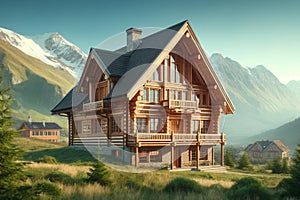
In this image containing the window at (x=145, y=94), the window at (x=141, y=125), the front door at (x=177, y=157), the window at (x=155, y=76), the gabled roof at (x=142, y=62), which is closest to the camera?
the gabled roof at (x=142, y=62)

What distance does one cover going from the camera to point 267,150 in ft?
315

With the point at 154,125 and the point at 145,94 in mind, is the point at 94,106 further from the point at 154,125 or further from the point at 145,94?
the point at 154,125

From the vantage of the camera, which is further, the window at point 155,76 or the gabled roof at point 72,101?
the gabled roof at point 72,101

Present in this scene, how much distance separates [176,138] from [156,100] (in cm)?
382

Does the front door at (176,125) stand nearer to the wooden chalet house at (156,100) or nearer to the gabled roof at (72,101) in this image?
the wooden chalet house at (156,100)

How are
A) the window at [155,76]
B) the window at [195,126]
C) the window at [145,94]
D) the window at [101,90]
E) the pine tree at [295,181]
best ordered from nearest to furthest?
1. the pine tree at [295,181]
2. the window at [145,94]
3. the window at [155,76]
4. the window at [101,90]
5. the window at [195,126]

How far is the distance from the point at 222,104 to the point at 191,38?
822 cm

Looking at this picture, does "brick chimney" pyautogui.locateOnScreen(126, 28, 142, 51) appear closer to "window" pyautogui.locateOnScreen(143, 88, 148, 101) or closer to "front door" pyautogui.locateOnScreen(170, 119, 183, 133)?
"window" pyautogui.locateOnScreen(143, 88, 148, 101)

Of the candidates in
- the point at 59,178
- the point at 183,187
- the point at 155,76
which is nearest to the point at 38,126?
the point at 155,76

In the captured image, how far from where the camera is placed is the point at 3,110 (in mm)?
9719

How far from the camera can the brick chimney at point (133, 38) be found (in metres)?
34.7

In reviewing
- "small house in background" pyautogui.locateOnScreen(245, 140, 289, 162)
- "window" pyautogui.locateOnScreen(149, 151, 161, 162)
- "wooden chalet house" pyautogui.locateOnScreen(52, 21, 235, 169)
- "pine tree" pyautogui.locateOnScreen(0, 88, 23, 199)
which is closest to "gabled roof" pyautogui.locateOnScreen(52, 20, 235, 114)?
"wooden chalet house" pyautogui.locateOnScreen(52, 21, 235, 169)

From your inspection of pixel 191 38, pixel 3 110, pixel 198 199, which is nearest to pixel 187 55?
pixel 191 38

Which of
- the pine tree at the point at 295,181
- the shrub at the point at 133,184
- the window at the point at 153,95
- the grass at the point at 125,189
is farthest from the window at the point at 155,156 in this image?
the pine tree at the point at 295,181
